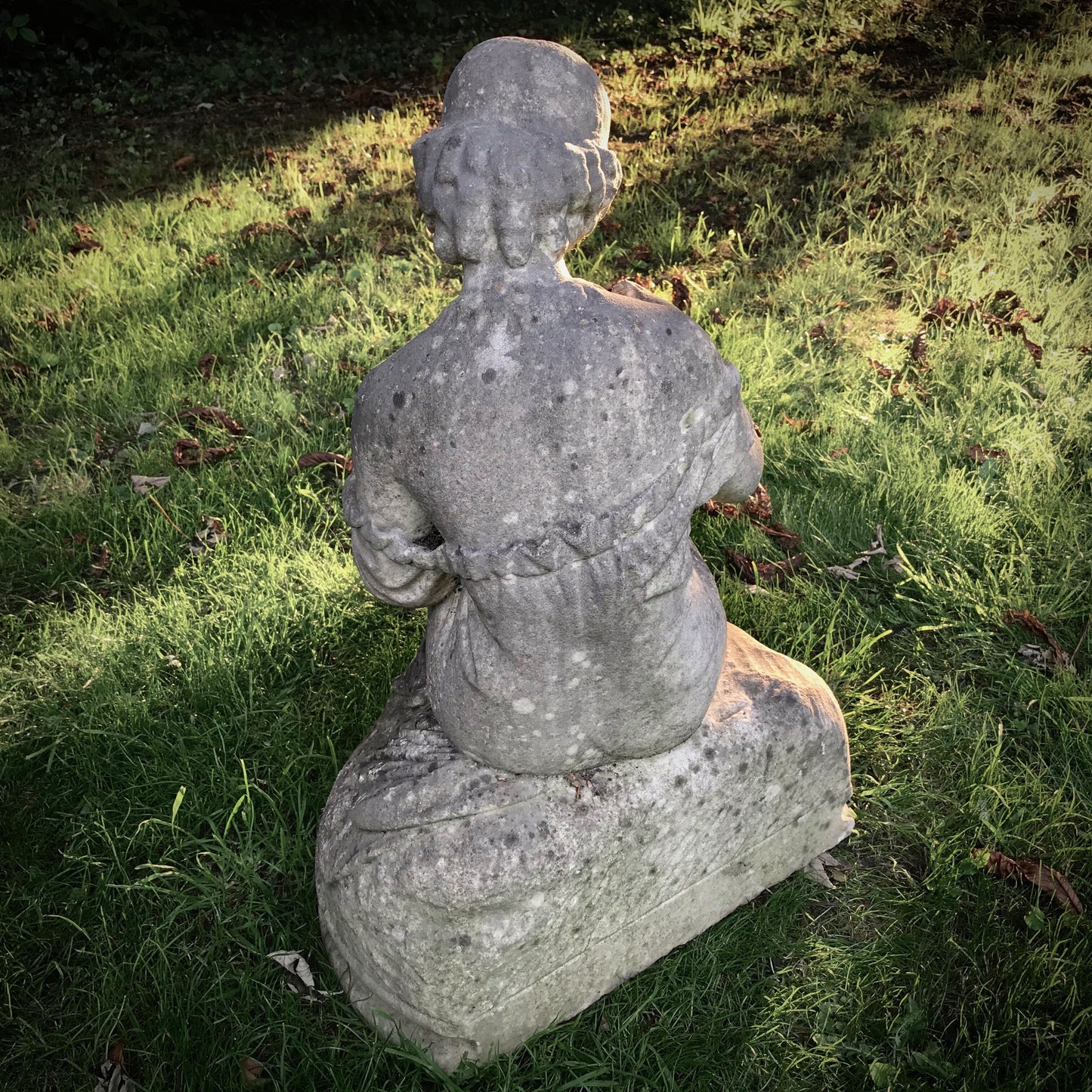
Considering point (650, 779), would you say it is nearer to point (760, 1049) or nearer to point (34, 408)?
point (760, 1049)

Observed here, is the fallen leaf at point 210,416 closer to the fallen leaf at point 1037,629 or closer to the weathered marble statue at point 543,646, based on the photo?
the weathered marble statue at point 543,646

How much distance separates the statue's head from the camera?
6.32 feet

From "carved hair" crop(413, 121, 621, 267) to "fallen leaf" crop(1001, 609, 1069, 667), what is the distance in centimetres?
255

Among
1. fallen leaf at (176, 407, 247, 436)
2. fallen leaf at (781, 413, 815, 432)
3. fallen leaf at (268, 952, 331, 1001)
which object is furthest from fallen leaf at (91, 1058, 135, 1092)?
fallen leaf at (781, 413, 815, 432)

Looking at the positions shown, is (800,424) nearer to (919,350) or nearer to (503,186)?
(919,350)

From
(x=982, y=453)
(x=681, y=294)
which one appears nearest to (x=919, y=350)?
(x=982, y=453)

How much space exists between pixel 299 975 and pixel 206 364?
3.45 meters

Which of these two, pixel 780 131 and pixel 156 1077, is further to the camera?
pixel 780 131

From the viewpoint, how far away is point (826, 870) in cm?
306

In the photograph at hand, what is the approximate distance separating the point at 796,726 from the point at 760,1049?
0.88 metres

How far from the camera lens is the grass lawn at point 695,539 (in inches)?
106

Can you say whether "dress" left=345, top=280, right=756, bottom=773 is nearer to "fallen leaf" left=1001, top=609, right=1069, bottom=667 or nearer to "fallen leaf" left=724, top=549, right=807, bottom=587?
"fallen leaf" left=724, top=549, right=807, bottom=587

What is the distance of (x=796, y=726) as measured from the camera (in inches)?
104

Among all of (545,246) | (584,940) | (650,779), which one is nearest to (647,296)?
(545,246)
